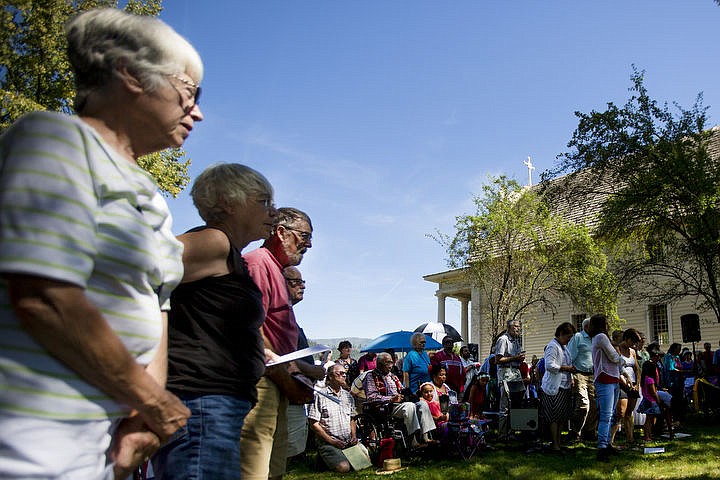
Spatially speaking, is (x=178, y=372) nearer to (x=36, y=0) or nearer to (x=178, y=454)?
(x=178, y=454)

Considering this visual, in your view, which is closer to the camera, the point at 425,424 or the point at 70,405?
the point at 70,405

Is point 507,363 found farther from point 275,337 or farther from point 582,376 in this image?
point 275,337

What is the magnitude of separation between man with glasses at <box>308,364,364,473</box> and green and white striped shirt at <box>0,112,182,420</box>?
7862 millimetres

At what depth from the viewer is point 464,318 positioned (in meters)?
44.4

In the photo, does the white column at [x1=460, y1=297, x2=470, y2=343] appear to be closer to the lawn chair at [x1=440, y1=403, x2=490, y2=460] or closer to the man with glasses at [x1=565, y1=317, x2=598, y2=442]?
the man with glasses at [x1=565, y1=317, x2=598, y2=442]

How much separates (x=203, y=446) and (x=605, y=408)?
8.08 meters

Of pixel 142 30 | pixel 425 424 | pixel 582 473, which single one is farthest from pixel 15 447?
pixel 425 424

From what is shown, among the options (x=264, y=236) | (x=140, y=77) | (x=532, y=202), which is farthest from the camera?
(x=532, y=202)

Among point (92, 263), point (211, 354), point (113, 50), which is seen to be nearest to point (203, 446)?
point (211, 354)

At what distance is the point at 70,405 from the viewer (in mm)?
1218

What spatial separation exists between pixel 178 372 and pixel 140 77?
1099 mm

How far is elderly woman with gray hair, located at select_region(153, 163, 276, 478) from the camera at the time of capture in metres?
2.09

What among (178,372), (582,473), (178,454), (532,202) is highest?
(532,202)

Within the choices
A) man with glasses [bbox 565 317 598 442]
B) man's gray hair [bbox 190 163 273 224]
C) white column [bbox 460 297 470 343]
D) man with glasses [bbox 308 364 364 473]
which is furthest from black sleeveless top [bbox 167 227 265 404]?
white column [bbox 460 297 470 343]
